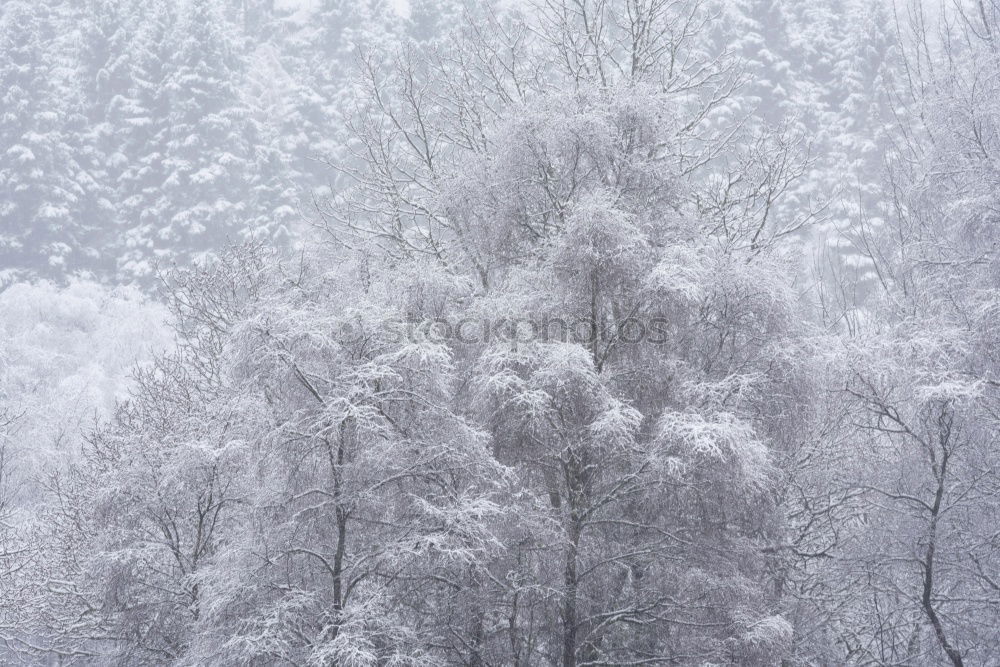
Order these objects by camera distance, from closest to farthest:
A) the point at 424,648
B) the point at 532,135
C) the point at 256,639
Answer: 1. the point at 256,639
2. the point at 424,648
3. the point at 532,135

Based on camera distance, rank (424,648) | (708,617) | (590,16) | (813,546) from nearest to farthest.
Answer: (424,648) → (708,617) → (813,546) → (590,16)

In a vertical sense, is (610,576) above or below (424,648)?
above

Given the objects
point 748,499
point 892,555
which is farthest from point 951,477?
point 748,499

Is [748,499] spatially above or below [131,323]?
below

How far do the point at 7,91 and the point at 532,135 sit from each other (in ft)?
138

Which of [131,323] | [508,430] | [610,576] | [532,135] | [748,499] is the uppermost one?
[131,323]

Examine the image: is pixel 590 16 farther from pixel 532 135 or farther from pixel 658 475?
pixel 658 475

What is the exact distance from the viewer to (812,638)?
33.0 ft

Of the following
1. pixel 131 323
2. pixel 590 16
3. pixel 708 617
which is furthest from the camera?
pixel 131 323

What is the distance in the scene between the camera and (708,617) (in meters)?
8.54

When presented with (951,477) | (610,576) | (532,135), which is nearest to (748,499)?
(610,576)

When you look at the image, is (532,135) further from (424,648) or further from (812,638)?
(812,638)

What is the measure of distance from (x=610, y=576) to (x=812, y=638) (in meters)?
2.94

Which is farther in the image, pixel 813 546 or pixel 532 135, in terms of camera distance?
pixel 813 546
